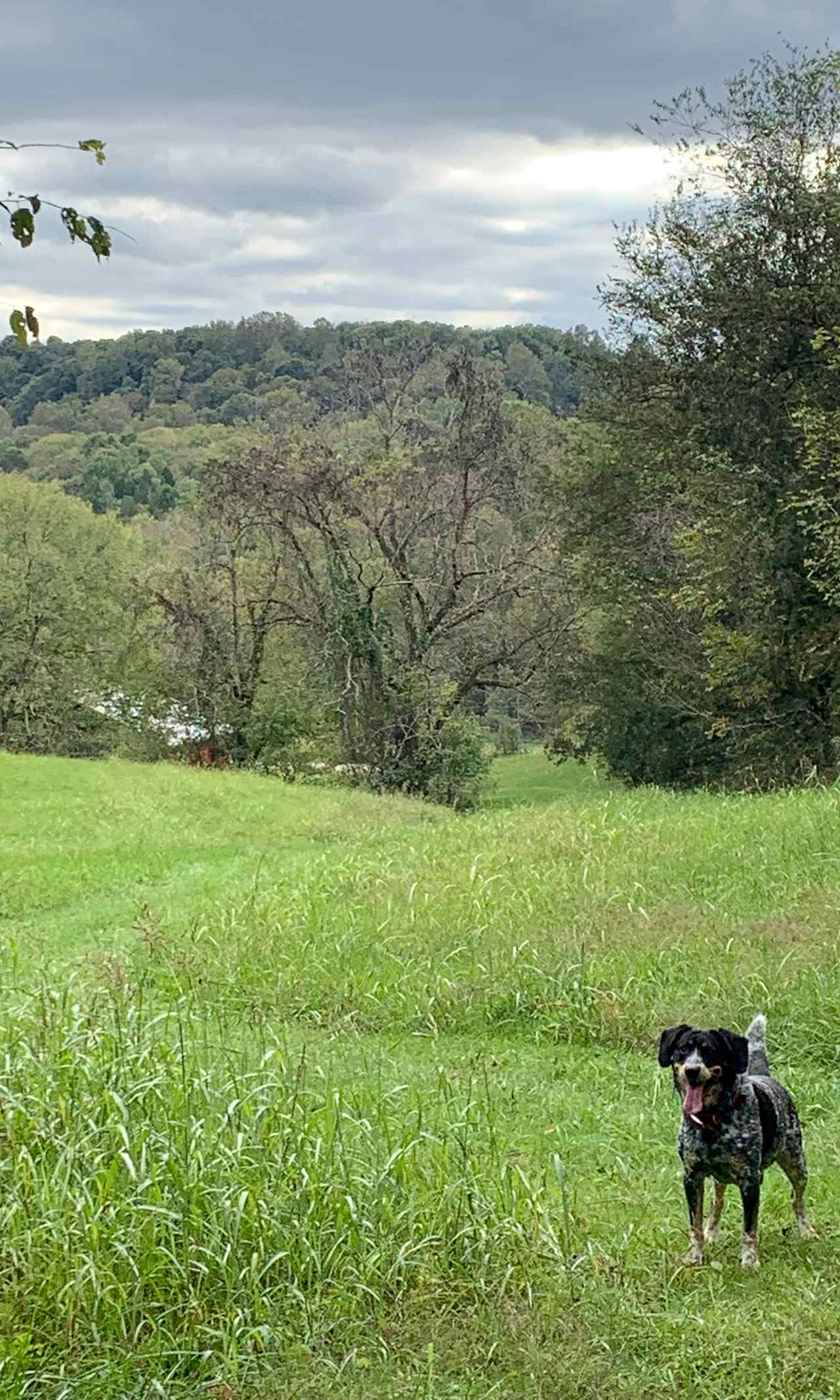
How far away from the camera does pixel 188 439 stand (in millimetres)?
74750

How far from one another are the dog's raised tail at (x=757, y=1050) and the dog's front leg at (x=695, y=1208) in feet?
1.51

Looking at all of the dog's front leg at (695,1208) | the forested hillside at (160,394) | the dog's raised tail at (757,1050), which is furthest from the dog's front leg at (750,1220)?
the forested hillside at (160,394)

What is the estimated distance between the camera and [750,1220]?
3.92 metres

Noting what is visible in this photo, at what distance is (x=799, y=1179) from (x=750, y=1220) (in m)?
0.32

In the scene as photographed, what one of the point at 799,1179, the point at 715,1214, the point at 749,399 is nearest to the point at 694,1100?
the point at 715,1214

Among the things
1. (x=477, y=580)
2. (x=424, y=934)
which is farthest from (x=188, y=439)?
(x=424, y=934)

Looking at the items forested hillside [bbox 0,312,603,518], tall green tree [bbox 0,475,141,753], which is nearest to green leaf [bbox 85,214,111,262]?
tall green tree [bbox 0,475,141,753]

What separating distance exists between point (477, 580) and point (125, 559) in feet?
66.0

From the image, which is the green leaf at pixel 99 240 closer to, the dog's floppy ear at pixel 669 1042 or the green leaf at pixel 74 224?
the green leaf at pixel 74 224

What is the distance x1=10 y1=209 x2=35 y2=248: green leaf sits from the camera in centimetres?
226

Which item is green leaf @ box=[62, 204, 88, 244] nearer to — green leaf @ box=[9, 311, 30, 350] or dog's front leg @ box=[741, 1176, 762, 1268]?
green leaf @ box=[9, 311, 30, 350]

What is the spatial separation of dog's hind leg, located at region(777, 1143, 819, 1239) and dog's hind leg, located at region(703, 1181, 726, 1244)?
Answer: 21cm

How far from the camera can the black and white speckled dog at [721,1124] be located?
12.6 ft

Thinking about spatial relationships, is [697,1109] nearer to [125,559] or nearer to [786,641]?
[786,641]
